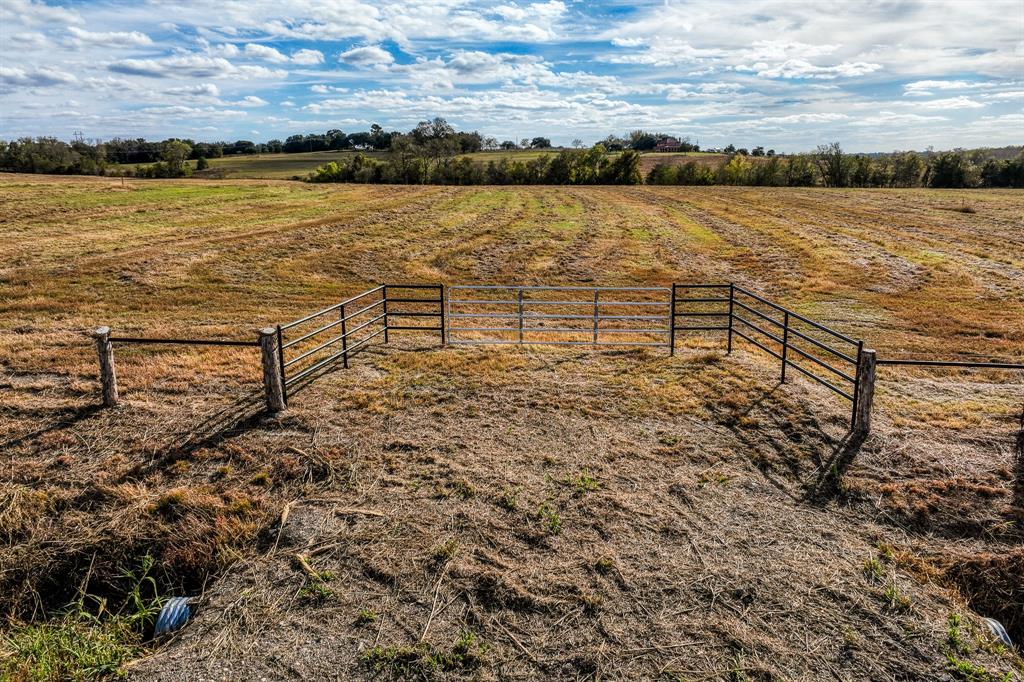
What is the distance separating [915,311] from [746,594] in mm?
17151

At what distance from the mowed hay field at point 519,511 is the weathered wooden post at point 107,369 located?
27 cm

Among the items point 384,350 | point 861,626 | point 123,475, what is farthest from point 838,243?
point 123,475

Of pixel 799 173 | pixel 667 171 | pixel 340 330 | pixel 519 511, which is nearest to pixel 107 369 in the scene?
pixel 340 330

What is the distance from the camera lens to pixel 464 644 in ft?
17.2

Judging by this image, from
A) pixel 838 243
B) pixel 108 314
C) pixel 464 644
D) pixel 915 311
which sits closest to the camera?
pixel 464 644

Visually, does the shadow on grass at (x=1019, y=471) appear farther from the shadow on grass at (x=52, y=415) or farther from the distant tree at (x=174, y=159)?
the distant tree at (x=174, y=159)

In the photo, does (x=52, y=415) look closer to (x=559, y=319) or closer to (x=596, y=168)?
(x=559, y=319)

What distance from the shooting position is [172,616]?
5875 millimetres

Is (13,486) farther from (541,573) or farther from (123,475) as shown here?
(541,573)

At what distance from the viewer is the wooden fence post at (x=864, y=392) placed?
26.8 ft

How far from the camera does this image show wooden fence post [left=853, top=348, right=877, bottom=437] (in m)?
8.16

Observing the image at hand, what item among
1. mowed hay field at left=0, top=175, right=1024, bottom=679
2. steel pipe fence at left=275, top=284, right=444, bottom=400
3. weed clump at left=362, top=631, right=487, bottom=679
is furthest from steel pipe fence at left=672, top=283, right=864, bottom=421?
weed clump at left=362, top=631, right=487, bottom=679

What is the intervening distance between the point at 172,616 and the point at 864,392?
878 centimetres

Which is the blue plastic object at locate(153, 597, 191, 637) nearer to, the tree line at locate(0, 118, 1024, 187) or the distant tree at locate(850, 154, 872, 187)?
the tree line at locate(0, 118, 1024, 187)
